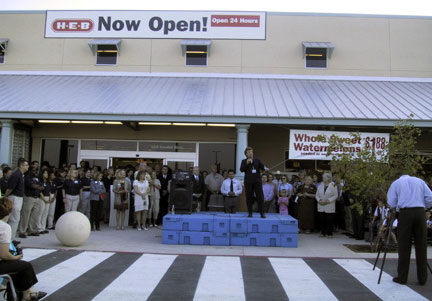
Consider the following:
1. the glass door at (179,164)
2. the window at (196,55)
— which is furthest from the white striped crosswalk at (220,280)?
the window at (196,55)

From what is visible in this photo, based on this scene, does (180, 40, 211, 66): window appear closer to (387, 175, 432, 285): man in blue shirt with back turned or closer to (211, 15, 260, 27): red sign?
(211, 15, 260, 27): red sign

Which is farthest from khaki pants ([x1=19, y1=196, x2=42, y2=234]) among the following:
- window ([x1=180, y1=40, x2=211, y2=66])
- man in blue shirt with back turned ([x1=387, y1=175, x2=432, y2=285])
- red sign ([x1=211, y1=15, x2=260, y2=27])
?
red sign ([x1=211, y1=15, x2=260, y2=27])

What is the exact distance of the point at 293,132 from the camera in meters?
13.1

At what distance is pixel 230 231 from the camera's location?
9516 mm

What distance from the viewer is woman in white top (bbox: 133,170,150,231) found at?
11758mm

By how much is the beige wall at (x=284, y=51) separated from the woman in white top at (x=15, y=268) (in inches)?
531

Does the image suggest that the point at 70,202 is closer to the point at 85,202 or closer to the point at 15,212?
the point at 85,202

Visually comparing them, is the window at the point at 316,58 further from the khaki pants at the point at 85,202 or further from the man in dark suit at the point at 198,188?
the khaki pants at the point at 85,202

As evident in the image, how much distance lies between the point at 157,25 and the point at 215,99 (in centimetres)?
562

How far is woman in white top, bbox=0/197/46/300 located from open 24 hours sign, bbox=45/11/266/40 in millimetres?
13901

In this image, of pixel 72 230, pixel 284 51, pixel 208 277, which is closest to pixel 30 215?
pixel 72 230

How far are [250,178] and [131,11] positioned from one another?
11423mm

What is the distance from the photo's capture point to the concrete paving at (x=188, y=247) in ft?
28.1

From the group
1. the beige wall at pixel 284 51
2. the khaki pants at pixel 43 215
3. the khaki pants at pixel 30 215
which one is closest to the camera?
the khaki pants at pixel 30 215
